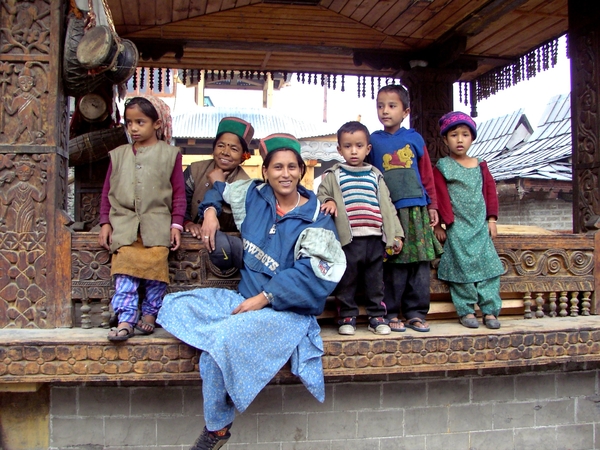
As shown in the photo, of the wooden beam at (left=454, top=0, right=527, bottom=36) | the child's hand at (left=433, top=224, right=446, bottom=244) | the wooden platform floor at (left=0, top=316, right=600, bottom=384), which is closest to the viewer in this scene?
the wooden platform floor at (left=0, top=316, right=600, bottom=384)

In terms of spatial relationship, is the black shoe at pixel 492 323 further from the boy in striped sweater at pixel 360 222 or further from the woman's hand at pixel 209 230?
the woman's hand at pixel 209 230

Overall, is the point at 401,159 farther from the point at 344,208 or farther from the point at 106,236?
the point at 106,236

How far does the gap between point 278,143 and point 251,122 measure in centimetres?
1928

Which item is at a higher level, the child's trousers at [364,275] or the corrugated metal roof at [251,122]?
the corrugated metal roof at [251,122]

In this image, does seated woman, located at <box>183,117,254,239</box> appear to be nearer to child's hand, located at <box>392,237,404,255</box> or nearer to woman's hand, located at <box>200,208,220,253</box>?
woman's hand, located at <box>200,208,220,253</box>

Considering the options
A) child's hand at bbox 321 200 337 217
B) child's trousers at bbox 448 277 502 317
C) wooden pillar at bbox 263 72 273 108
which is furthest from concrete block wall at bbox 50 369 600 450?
wooden pillar at bbox 263 72 273 108

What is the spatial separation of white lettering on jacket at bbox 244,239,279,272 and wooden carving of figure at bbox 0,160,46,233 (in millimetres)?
1255

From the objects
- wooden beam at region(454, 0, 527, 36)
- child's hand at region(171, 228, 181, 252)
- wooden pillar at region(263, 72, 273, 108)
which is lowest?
child's hand at region(171, 228, 181, 252)

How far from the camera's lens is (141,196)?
3.15 metres

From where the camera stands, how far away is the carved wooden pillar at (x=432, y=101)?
607cm

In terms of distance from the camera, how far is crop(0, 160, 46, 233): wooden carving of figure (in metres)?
3.20

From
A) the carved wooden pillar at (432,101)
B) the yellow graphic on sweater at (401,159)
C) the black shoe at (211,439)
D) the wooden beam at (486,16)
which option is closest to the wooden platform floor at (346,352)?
the black shoe at (211,439)

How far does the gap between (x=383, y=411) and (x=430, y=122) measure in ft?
11.6

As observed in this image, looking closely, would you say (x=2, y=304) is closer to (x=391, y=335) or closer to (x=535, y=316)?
(x=391, y=335)
